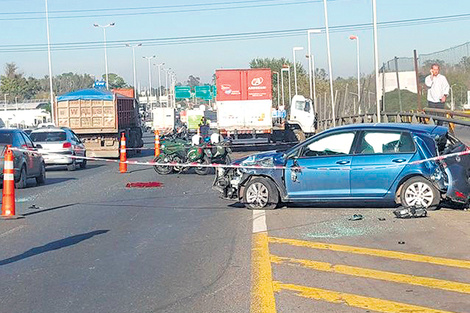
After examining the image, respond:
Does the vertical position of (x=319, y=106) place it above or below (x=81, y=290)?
above

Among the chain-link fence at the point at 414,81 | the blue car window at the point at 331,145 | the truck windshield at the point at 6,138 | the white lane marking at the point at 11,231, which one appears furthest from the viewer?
the chain-link fence at the point at 414,81

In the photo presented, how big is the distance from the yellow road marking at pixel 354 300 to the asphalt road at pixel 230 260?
0.01m

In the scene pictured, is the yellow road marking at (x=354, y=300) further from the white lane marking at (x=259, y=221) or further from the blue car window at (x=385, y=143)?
the blue car window at (x=385, y=143)

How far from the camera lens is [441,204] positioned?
1349cm

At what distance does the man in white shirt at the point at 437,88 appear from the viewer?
762 inches

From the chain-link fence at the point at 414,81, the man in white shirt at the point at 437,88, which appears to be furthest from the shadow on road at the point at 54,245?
the chain-link fence at the point at 414,81

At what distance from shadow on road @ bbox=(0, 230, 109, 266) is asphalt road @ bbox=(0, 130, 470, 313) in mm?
26

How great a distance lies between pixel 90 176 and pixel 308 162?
12.1 m

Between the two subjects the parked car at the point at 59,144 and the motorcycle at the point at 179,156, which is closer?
the motorcycle at the point at 179,156

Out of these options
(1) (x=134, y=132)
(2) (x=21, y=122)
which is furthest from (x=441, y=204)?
(2) (x=21, y=122)

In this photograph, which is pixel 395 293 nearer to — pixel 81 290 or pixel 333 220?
pixel 81 290

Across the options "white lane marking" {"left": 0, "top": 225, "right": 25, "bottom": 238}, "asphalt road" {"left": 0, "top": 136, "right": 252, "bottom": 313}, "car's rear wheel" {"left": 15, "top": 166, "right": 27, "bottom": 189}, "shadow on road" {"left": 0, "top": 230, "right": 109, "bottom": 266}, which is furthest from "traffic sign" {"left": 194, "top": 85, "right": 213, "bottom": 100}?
"shadow on road" {"left": 0, "top": 230, "right": 109, "bottom": 266}

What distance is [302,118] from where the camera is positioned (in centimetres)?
4212

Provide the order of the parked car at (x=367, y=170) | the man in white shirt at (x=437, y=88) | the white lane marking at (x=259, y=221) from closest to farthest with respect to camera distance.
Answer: the white lane marking at (x=259, y=221) < the parked car at (x=367, y=170) < the man in white shirt at (x=437, y=88)
